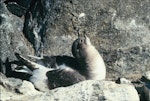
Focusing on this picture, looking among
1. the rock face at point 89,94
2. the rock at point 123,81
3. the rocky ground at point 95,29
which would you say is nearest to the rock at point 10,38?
the rocky ground at point 95,29

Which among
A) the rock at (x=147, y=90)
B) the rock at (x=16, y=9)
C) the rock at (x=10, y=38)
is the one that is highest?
the rock at (x=16, y=9)

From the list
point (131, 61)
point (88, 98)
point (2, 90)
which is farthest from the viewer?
point (131, 61)

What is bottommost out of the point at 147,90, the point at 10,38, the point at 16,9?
the point at 147,90

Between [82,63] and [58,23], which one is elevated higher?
[58,23]

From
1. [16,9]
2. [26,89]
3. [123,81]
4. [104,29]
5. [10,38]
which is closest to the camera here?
[26,89]

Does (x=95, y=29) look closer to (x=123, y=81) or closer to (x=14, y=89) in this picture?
(x=123, y=81)

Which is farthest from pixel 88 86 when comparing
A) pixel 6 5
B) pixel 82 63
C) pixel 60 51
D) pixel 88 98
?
pixel 6 5

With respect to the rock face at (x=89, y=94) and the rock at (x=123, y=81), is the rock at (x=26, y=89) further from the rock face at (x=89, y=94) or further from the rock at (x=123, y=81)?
the rock at (x=123, y=81)

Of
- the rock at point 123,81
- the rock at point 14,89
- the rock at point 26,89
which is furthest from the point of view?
the rock at point 123,81

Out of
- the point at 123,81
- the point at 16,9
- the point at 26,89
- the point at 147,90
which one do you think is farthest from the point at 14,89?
the point at 16,9

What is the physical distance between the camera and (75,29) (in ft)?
25.3

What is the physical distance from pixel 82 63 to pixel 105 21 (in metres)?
0.88

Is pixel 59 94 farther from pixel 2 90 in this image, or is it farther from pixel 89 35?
pixel 89 35

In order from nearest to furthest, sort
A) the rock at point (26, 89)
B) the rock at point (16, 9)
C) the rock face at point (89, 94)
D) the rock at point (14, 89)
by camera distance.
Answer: the rock face at point (89, 94) < the rock at point (14, 89) < the rock at point (26, 89) < the rock at point (16, 9)
